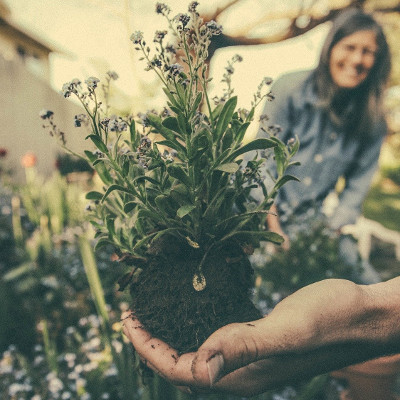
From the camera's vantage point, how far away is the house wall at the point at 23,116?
300 inches

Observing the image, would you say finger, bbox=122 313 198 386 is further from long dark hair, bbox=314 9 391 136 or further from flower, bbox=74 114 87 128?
long dark hair, bbox=314 9 391 136

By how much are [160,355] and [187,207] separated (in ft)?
1.26

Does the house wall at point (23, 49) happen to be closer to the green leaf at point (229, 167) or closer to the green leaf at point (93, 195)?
the green leaf at point (93, 195)

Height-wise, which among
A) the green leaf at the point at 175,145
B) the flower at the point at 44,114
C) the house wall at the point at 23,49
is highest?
the house wall at the point at 23,49

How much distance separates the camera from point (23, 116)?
818 centimetres

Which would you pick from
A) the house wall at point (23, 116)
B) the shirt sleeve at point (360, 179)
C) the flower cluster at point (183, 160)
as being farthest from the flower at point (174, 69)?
the house wall at point (23, 116)

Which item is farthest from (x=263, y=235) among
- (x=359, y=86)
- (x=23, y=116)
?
(x=23, y=116)

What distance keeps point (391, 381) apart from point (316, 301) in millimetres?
1332

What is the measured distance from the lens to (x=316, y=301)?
0.85m

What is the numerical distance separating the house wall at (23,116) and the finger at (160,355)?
654cm

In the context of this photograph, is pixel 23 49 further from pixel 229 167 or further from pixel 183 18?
pixel 229 167

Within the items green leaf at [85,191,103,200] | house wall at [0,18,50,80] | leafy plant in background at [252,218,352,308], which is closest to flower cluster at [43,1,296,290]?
green leaf at [85,191,103,200]

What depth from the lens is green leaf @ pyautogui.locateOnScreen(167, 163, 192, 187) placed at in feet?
2.80

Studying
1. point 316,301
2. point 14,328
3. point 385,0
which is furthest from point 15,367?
point 385,0
